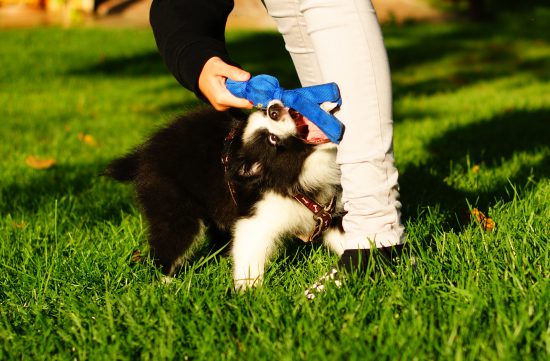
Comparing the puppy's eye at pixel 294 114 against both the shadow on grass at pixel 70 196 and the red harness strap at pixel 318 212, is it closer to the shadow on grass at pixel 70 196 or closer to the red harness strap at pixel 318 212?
the red harness strap at pixel 318 212

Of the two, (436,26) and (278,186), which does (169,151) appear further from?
(436,26)

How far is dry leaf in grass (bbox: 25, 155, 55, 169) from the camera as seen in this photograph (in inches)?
206

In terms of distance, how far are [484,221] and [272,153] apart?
1.03m

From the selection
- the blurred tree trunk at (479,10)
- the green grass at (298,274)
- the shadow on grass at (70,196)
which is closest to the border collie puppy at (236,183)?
the green grass at (298,274)

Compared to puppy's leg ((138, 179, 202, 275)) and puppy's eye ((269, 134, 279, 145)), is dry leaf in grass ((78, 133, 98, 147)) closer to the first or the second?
puppy's leg ((138, 179, 202, 275))

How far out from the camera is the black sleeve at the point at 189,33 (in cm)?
271

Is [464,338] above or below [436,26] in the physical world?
above

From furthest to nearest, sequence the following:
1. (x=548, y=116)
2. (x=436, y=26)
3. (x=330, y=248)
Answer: (x=436, y=26) → (x=548, y=116) → (x=330, y=248)

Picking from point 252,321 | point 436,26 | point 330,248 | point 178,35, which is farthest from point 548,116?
point 436,26

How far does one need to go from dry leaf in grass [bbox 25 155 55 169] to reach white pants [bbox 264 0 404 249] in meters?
3.29

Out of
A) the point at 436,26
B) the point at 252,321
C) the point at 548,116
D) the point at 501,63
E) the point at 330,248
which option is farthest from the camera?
the point at 436,26

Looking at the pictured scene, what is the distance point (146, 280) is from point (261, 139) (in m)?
0.74

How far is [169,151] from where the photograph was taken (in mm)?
3283

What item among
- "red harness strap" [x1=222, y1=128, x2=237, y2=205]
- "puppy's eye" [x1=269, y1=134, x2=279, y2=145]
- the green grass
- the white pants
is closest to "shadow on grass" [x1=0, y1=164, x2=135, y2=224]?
the green grass
